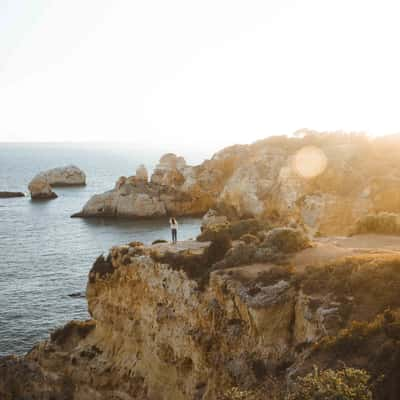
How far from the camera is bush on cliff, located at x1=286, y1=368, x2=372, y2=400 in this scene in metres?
9.88

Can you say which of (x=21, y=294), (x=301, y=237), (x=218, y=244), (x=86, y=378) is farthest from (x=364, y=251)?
(x=21, y=294)

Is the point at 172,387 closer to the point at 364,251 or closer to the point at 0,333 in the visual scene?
the point at 364,251

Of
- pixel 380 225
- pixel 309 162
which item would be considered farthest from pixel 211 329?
pixel 309 162

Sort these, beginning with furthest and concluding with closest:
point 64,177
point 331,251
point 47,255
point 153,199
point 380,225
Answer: point 64,177 < point 153,199 < point 47,255 < point 380,225 < point 331,251

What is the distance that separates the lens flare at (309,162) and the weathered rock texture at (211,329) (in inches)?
1208

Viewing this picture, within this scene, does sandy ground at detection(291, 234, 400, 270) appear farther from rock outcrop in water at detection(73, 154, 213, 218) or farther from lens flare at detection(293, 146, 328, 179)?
rock outcrop in water at detection(73, 154, 213, 218)

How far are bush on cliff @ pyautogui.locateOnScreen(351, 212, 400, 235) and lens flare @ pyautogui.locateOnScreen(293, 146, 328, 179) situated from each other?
26.0 metres

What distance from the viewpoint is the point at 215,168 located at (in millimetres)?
86250

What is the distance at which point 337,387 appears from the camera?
991 cm

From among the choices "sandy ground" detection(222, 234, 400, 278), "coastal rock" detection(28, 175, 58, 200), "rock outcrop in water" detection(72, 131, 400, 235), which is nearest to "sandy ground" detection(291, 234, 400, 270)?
"sandy ground" detection(222, 234, 400, 278)

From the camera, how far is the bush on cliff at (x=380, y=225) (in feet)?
89.3

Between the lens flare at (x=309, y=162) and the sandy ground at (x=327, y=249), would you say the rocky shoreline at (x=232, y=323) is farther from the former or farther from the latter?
the lens flare at (x=309, y=162)

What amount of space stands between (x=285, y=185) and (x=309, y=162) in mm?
4467

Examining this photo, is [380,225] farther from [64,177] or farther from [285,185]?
[64,177]
